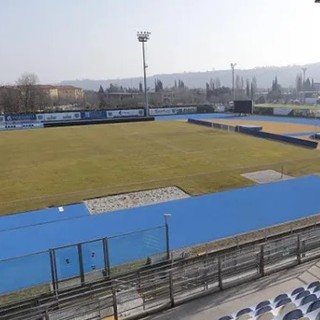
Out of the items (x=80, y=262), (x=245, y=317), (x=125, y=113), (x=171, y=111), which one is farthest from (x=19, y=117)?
(x=245, y=317)

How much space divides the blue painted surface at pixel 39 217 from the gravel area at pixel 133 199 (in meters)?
0.68

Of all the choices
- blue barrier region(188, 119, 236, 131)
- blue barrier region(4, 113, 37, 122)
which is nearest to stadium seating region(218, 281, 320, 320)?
blue barrier region(188, 119, 236, 131)

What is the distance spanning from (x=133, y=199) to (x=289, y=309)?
1443 cm

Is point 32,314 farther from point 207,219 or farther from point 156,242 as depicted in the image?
point 207,219

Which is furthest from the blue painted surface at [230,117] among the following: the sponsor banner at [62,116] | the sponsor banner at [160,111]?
the sponsor banner at [62,116]

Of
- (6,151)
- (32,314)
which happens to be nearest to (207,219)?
(32,314)

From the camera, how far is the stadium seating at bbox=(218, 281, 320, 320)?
22.1 feet

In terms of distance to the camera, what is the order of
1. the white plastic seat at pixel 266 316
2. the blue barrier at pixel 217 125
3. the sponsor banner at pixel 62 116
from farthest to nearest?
the sponsor banner at pixel 62 116, the blue barrier at pixel 217 125, the white plastic seat at pixel 266 316

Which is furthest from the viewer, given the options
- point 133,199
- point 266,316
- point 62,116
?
point 62,116

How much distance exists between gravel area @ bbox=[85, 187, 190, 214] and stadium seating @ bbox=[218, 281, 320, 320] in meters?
12.6

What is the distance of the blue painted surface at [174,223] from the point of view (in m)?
11.4

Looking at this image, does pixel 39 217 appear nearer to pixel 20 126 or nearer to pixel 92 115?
pixel 20 126

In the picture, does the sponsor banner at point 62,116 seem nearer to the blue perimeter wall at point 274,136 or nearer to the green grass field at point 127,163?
the green grass field at point 127,163

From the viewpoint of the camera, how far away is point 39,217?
18938mm
